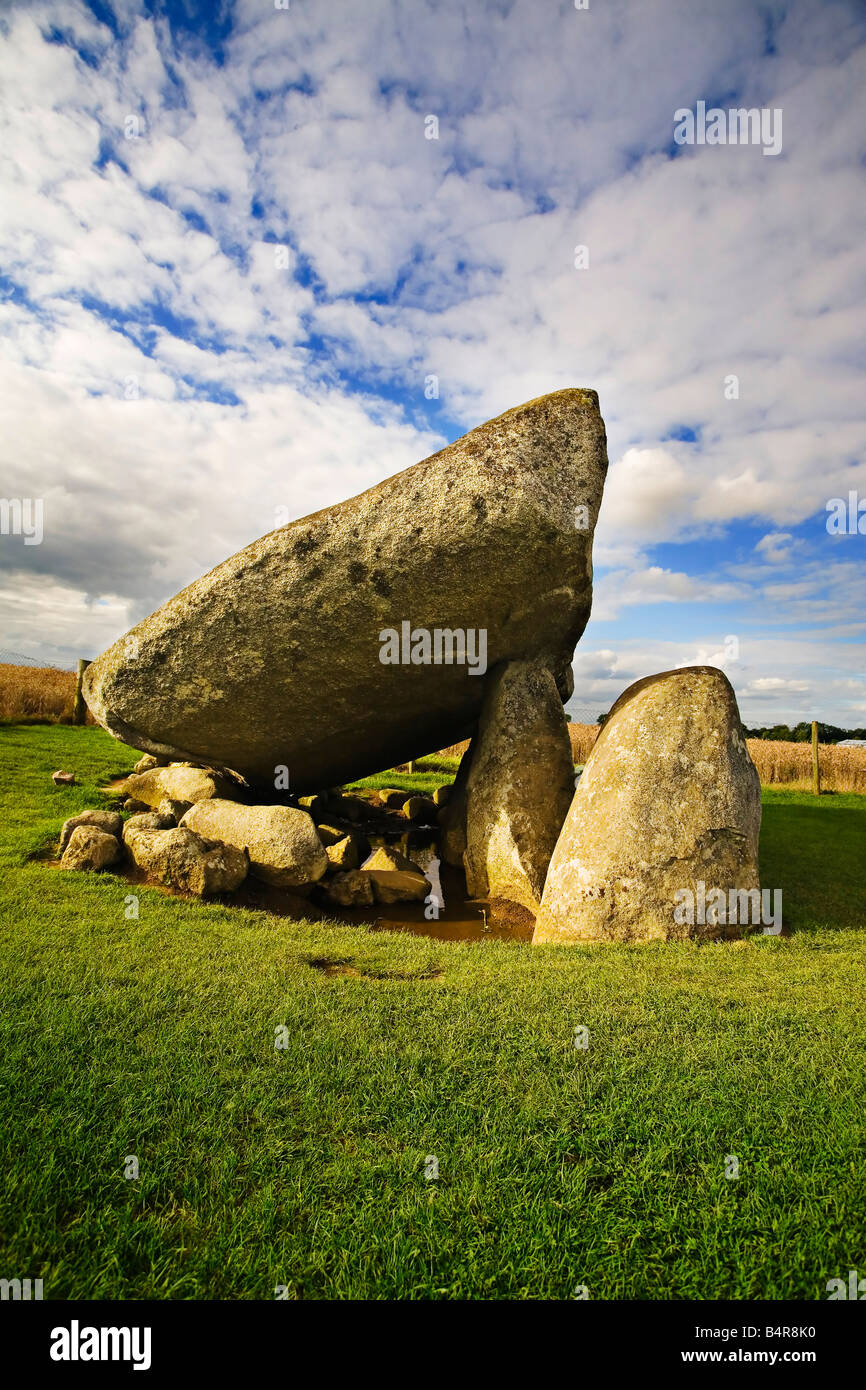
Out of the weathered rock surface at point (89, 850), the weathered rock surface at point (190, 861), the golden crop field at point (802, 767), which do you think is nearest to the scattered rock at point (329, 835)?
the weathered rock surface at point (190, 861)

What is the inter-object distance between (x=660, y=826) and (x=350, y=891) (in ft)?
13.0

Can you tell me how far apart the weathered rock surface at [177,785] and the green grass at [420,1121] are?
14.7 feet

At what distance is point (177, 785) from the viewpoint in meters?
11.1

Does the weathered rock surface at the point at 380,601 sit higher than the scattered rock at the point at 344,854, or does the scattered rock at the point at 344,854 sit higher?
the weathered rock surface at the point at 380,601

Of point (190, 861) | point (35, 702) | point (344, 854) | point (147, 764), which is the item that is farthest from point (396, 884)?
point (35, 702)

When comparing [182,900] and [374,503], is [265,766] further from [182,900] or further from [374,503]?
[374,503]

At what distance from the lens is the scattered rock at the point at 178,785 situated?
1072cm

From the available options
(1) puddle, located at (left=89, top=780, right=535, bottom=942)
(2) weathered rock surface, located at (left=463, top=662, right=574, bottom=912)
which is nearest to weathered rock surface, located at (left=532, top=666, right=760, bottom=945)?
(1) puddle, located at (left=89, top=780, right=535, bottom=942)

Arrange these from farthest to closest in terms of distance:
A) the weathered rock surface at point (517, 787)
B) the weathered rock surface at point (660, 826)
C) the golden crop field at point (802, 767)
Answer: the golden crop field at point (802, 767), the weathered rock surface at point (517, 787), the weathered rock surface at point (660, 826)

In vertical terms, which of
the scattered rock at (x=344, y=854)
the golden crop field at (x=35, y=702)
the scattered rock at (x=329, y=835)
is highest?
the golden crop field at (x=35, y=702)

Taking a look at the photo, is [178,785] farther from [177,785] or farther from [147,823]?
[147,823]

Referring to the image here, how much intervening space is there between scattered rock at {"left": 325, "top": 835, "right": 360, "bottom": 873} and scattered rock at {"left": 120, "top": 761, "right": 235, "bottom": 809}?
2158mm

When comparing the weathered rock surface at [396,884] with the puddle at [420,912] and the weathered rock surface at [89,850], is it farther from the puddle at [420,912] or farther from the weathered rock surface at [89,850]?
the weathered rock surface at [89,850]
